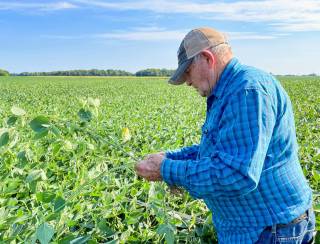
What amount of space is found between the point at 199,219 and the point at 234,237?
1076mm

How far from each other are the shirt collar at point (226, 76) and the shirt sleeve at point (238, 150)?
171 mm

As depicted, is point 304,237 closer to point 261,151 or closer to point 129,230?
point 261,151

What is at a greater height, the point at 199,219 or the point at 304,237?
the point at 304,237

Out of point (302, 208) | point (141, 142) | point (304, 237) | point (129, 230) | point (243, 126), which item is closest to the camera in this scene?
point (243, 126)

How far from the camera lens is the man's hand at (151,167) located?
2.21 meters

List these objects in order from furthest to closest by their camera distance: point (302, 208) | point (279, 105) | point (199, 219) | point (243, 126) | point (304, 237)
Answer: point (199, 219), point (304, 237), point (302, 208), point (279, 105), point (243, 126)

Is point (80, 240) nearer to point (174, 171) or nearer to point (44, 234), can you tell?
point (44, 234)

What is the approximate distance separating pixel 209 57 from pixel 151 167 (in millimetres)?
586

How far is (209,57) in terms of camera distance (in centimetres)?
214

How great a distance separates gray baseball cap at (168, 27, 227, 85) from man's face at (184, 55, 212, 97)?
0.03 meters

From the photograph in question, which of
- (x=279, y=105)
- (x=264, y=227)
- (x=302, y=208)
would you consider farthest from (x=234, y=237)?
(x=279, y=105)

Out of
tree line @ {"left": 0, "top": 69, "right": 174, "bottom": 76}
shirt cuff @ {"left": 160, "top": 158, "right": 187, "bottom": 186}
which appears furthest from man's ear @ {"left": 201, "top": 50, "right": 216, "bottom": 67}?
tree line @ {"left": 0, "top": 69, "right": 174, "bottom": 76}

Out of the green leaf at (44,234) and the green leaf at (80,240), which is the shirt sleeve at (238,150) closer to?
the green leaf at (44,234)

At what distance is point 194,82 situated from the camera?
2260mm
